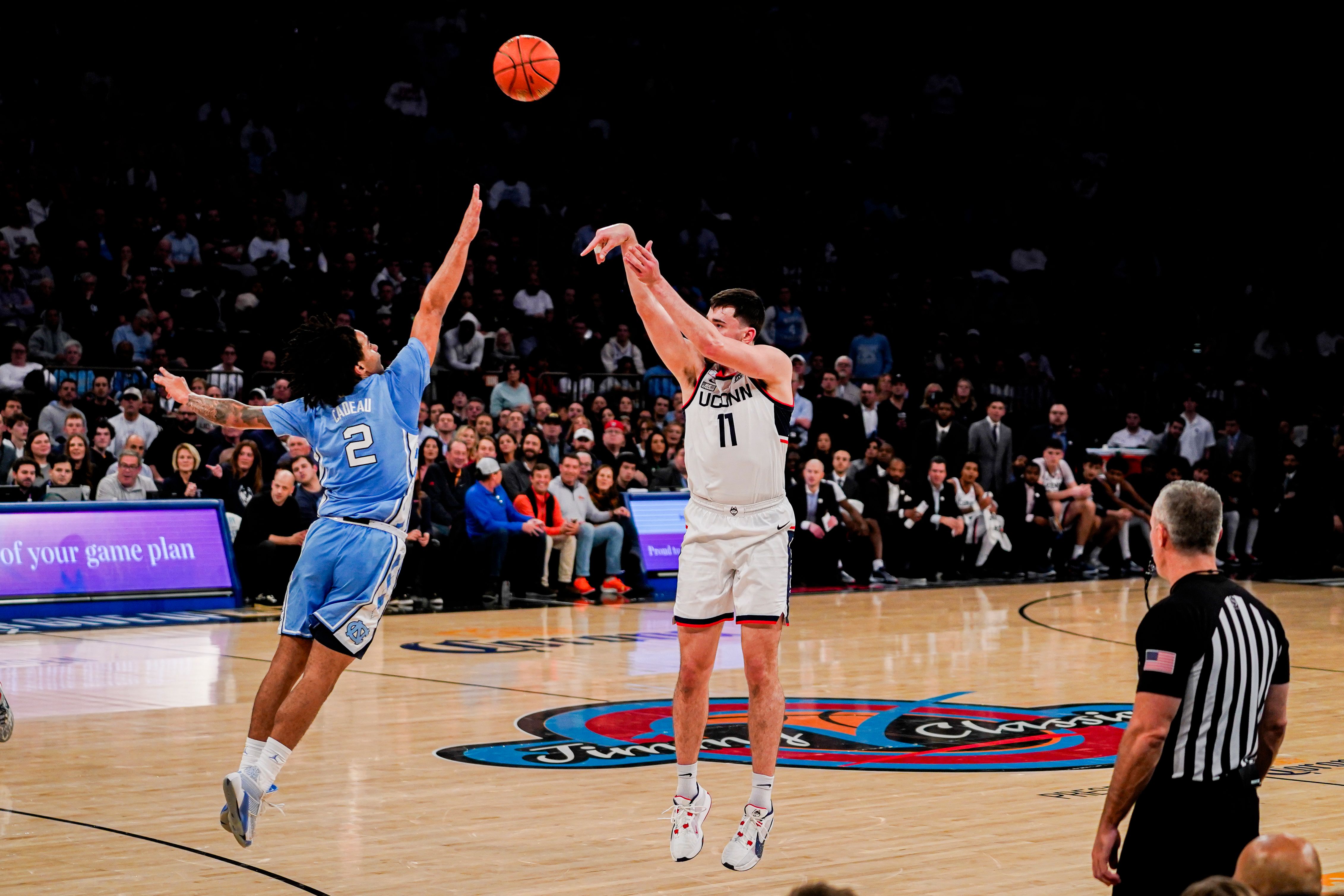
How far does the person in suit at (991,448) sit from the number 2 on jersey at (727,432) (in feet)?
45.6

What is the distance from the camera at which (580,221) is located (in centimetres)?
2456

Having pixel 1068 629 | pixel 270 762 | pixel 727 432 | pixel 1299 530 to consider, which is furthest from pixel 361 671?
pixel 1299 530

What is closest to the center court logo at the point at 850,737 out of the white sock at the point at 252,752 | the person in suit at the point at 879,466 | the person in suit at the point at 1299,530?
the white sock at the point at 252,752

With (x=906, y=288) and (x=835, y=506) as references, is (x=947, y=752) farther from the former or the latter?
(x=906, y=288)

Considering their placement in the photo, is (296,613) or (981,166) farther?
(981,166)

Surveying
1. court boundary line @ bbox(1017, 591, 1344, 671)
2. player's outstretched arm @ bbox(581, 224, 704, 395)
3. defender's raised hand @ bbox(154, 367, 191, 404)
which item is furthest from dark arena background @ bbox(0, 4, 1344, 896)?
defender's raised hand @ bbox(154, 367, 191, 404)

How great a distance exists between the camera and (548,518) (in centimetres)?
1666

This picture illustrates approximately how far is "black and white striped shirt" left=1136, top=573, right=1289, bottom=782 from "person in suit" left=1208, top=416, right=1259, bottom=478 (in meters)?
18.8

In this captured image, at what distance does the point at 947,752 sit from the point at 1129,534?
1348 centimetres

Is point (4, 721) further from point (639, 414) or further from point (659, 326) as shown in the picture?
point (639, 414)

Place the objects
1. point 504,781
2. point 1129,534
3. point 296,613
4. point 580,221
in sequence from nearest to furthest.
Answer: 1. point 296,613
2. point 504,781
3. point 1129,534
4. point 580,221

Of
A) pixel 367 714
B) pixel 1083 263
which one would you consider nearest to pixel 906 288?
pixel 1083 263

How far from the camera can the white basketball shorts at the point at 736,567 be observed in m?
6.65

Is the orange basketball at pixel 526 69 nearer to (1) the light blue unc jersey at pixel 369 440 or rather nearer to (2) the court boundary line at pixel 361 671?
(1) the light blue unc jersey at pixel 369 440
